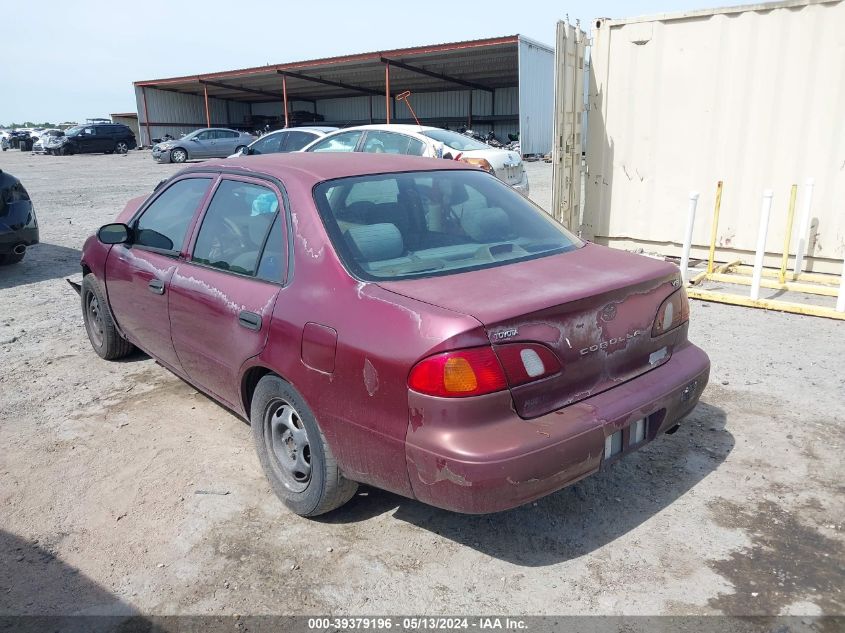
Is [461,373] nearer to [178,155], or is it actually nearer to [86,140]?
[178,155]

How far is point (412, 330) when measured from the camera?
2.42 m

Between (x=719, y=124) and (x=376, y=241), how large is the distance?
235 inches

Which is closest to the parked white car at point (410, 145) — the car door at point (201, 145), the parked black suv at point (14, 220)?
the parked black suv at point (14, 220)

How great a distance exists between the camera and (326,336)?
2664 millimetres

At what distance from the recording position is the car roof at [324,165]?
3260mm

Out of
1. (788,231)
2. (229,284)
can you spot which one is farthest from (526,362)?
(788,231)

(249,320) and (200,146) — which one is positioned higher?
(200,146)

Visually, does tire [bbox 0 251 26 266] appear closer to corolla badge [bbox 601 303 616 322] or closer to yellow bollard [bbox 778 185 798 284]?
corolla badge [bbox 601 303 616 322]

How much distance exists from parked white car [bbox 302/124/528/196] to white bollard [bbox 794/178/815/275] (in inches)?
182

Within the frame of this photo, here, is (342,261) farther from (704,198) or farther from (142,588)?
(704,198)

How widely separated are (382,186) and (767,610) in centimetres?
237

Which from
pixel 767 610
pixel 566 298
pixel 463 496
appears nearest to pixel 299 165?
pixel 566 298

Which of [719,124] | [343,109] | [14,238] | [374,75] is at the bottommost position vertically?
[14,238]

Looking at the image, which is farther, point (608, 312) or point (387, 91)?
point (387, 91)
